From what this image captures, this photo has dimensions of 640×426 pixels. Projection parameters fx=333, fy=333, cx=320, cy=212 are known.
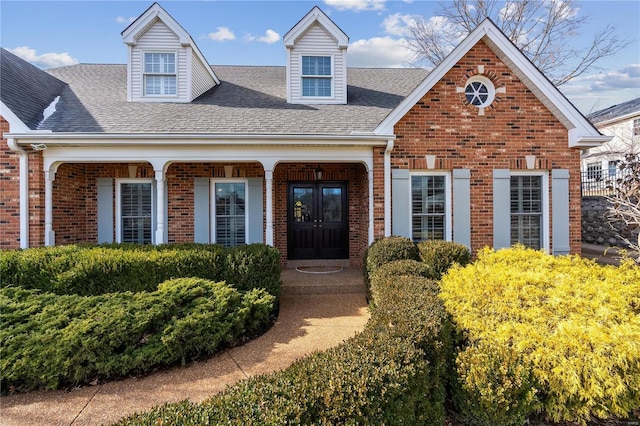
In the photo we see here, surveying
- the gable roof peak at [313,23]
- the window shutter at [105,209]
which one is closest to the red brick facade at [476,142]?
the window shutter at [105,209]

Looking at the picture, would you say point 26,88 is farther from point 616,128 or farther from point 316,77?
point 616,128

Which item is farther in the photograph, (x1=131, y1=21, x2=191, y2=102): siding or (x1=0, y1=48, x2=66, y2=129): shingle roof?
(x1=131, y1=21, x2=191, y2=102): siding

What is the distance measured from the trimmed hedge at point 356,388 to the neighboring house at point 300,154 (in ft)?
14.6

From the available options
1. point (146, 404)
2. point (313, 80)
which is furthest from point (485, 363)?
point (313, 80)

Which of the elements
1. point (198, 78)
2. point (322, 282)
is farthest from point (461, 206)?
point (198, 78)

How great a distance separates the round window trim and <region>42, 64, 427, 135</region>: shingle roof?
193 cm

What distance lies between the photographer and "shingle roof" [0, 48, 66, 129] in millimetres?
7043

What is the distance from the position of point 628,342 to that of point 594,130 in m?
6.22

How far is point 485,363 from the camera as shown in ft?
9.12

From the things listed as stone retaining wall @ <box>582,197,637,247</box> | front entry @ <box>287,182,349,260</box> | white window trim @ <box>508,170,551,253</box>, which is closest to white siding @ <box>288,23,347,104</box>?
front entry @ <box>287,182,349,260</box>

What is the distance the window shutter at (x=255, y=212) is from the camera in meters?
8.24

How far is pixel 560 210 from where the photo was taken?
7297 millimetres

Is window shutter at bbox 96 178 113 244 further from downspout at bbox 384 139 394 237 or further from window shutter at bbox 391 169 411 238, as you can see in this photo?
window shutter at bbox 391 169 411 238

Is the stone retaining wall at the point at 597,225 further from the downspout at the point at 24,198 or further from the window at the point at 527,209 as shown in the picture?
the downspout at the point at 24,198
